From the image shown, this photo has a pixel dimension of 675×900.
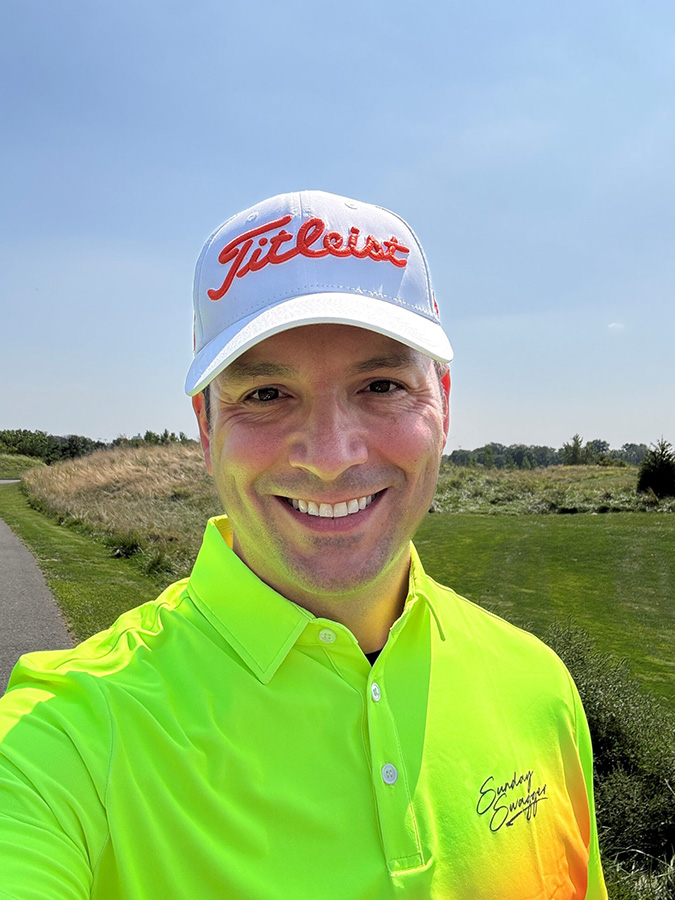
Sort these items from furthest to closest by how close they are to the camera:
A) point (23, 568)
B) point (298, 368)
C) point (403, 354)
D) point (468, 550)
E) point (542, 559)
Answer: point (468, 550)
point (542, 559)
point (23, 568)
point (403, 354)
point (298, 368)

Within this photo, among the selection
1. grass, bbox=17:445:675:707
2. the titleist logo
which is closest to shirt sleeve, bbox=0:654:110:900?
the titleist logo

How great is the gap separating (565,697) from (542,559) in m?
12.6

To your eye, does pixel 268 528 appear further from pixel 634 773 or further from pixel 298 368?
pixel 634 773

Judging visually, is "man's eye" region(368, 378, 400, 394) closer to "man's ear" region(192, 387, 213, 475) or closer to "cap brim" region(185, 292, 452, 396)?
"cap brim" region(185, 292, 452, 396)

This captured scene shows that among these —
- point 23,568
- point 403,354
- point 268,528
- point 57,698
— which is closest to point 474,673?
point 268,528

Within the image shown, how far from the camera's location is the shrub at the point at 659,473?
2322cm

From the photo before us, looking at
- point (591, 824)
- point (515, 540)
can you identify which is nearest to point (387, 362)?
point (591, 824)

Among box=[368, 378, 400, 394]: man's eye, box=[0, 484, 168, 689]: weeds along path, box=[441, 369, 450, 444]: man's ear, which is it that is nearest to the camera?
box=[368, 378, 400, 394]: man's eye

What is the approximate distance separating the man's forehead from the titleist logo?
0.21 meters

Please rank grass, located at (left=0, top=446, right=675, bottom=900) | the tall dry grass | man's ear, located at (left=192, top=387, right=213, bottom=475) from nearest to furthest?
man's ear, located at (left=192, top=387, right=213, bottom=475) < grass, located at (left=0, top=446, right=675, bottom=900) < the tall dry grass

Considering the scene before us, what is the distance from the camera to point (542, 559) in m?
13.9

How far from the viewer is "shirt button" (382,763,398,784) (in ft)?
4.67

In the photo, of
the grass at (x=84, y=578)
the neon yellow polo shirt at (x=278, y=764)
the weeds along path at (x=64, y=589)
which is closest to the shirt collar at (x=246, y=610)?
the neon yellow polo shirt at (x=278, y=764)

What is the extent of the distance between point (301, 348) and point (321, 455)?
29 cm
